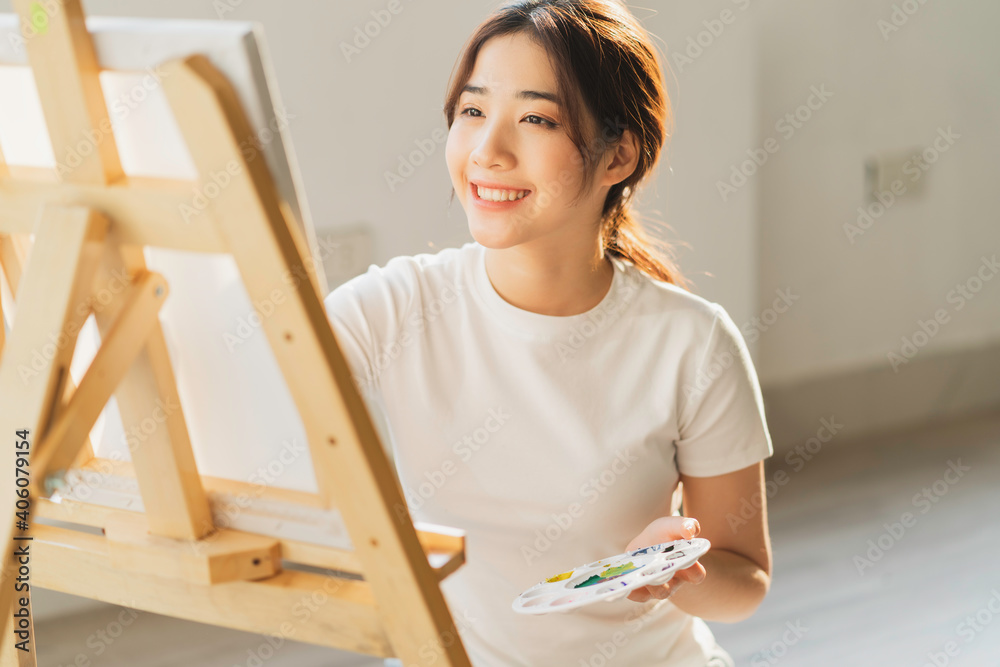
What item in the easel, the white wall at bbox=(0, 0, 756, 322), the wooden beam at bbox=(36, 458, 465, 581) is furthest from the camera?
the white wall at bbox=(0, 0, 756, 322)

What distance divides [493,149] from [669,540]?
43 cm

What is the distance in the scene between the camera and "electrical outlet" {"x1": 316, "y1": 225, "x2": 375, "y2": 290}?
2.08 meters

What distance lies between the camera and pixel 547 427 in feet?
3.73

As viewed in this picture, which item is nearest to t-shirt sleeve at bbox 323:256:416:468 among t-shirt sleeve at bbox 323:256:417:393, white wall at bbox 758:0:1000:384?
t-shirt sleeve at bbox 323:256:417:393

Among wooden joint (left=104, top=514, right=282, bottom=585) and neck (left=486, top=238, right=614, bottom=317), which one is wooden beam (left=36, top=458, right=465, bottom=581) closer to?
wooden joint (left=104, top=514, right=282, bottom=585)

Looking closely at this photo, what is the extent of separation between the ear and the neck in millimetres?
81

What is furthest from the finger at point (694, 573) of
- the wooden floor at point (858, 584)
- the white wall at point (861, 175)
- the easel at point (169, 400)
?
the white wall at point (861, 175)

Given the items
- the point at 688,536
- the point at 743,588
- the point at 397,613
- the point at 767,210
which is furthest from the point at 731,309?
the point at 397,613

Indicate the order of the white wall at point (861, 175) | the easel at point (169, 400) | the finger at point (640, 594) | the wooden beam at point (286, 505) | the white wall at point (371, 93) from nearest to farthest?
the easel at point (169, 400) → the wooden beam at point (286, 505) → the finger at point (640, 594) → the white wall at point (371, 93) → the white wall at point (861, 175)

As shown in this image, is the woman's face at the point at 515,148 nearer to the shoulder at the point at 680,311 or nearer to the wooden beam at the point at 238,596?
the shoulder at the point at 680,311

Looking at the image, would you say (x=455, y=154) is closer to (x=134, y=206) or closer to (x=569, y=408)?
(x=569, y=408)

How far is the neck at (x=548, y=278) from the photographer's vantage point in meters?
1.15

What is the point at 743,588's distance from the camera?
1.16 m

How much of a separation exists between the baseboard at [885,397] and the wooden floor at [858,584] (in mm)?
61
